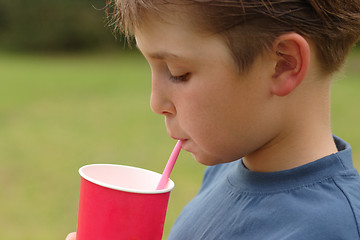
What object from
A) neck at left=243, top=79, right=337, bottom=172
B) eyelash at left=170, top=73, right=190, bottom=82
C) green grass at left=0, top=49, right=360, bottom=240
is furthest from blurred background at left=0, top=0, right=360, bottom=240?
eyelash at left=170, top=73, right=190, bottom=82

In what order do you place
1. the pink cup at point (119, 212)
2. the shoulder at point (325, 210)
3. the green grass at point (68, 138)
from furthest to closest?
the green grass at point (68, 138) → the pink cup at point (119, 212) → the shoulder at point (325, 210)

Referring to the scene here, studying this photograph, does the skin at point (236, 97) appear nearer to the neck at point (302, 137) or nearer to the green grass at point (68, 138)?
the neck at point (302, 137)

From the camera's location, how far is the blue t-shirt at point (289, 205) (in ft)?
3.26

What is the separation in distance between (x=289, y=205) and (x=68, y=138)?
4.55 m

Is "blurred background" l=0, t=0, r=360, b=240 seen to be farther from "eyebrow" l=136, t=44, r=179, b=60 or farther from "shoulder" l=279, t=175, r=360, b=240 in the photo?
"eyebrow" l=136, t=44, r=179, b=60

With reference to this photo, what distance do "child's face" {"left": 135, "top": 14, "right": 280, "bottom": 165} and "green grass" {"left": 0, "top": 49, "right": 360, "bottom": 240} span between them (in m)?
0.77

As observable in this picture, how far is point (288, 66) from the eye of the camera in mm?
1062

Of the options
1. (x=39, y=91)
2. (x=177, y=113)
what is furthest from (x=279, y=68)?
(x=39, y=91)

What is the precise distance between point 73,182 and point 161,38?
3.27 metres

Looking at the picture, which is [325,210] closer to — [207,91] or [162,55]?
[207,91]

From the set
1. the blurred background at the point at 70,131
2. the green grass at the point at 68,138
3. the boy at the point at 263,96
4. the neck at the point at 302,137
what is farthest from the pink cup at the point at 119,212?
the green grass at the point at 68,138

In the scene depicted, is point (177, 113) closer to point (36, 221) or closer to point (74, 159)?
point (36, 221)

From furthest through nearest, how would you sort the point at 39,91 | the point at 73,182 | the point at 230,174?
1. the point at 39,91
2. the point at 73,182
3. the point at 230,174

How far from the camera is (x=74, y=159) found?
15.6 ft
